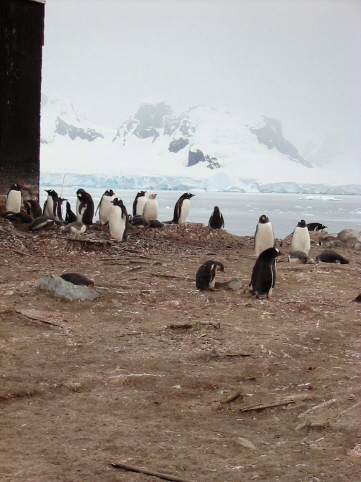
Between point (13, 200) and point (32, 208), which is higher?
point (13, 200)

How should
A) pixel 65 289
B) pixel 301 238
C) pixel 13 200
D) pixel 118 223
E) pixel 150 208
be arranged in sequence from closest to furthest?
1. pixel 65 289
2. pixel 118 223
3. pixel 301 238
4. pixel 13 200
5. pixel 150 208

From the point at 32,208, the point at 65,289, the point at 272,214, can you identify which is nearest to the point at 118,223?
the point at 32,208

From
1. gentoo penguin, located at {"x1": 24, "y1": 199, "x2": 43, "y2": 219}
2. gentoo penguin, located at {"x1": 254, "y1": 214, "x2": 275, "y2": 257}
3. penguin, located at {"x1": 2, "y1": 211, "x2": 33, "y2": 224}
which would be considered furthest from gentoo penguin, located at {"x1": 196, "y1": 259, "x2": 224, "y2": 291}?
gentoo penguin, located at {"x1": 24, "y1": 199, "x2": 43, "y2": 219}

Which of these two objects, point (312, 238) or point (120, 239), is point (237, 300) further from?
point (312, 238)

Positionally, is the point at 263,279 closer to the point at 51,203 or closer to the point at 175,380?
the point at 175,380

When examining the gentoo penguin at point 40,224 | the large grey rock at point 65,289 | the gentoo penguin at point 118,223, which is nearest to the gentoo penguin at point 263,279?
the large grey rock at point 65,289

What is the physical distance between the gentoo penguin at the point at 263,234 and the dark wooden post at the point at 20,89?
4366 mm

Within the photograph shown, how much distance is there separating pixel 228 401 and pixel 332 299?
321 cm

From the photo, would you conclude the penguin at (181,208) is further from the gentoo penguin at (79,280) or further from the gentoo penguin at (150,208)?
the gentoo penguin at (79,280)

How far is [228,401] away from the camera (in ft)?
10.4

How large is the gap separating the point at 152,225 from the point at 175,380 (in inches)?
288

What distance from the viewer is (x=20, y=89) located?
10.4 m

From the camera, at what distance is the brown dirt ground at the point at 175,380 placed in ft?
7.91

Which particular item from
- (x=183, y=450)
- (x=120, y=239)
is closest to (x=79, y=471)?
(x=183, y=450)
